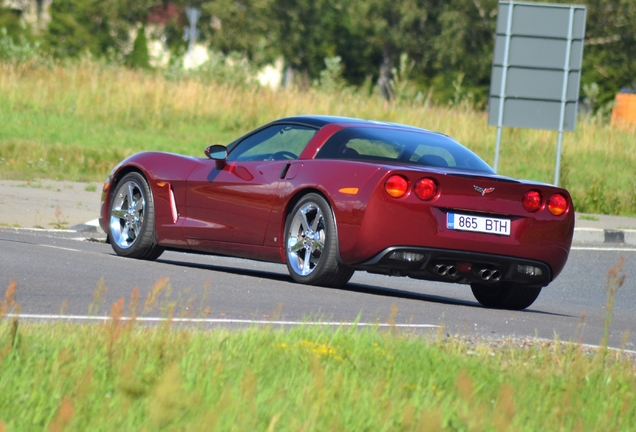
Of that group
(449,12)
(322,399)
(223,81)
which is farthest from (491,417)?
(449,12)

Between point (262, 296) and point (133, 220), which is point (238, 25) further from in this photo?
point (262, 296)

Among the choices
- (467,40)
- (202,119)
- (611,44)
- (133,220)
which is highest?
(611,44)

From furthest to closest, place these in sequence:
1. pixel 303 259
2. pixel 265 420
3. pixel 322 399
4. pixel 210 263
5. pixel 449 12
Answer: pixel 449 12 → pixel 210 263 → pixel 303 259 → pixel 322 399 → pixel 265 420

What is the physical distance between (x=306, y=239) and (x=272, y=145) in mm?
1130

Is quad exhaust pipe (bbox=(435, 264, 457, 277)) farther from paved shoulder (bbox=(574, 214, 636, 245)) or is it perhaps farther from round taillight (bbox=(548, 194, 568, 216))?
paved shoulder (bbox=(574, 214, 636, 245))

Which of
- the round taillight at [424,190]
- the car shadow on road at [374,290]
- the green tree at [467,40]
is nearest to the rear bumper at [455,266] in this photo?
the round taillight at [424,190]

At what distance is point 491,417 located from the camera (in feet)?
13.1

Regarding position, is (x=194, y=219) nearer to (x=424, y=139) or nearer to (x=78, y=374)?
(x=424, y=139)

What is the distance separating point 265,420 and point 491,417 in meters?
0.74

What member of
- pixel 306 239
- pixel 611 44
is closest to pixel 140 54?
pixel 611 44

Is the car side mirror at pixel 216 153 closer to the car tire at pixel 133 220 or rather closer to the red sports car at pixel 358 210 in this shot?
the red sports car at pixel 358 210

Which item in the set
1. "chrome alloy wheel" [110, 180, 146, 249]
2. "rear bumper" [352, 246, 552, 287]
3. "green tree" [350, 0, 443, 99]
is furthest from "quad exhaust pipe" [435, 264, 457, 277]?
"green tree" [350, 0, 443, 99]

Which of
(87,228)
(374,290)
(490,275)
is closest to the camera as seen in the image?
(490,275)

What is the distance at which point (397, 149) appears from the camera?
9070 millimetres
